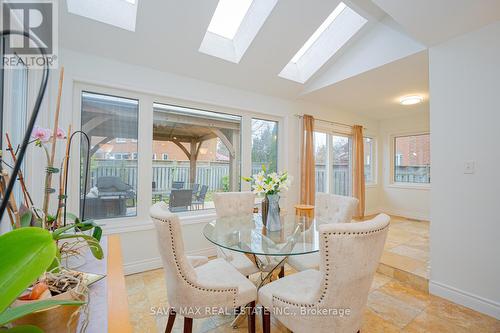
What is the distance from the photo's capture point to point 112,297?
923 mm

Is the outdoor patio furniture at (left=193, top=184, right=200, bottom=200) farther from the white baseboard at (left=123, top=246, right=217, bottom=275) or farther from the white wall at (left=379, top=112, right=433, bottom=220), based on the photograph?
the white wall at (left=379, top=112, right=433, bottom=220)

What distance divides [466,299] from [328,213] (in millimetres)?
1364

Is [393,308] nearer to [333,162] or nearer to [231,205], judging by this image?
[231,205]

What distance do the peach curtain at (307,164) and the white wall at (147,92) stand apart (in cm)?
24

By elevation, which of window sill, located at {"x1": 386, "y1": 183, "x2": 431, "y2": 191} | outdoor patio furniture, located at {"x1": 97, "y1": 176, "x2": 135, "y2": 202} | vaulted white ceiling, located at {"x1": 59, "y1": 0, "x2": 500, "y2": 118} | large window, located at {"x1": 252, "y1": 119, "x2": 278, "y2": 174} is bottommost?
window sill, located at {"x1": 386, "y1": 183, "x2": 431, "y2": 191}

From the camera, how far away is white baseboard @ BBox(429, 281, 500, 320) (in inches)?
75.6

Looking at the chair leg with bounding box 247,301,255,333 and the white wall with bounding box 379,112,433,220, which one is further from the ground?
the white wall with bounding box 379,112,433,220

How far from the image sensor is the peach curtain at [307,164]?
3.87 meters

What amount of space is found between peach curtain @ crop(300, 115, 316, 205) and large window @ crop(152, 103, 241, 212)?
1138mm

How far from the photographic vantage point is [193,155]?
3.18 metres

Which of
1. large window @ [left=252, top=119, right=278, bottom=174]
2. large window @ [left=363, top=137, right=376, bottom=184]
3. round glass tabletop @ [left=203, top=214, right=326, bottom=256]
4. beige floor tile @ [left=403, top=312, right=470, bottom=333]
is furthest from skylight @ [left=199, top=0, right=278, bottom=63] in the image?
large window @ [left=363, top=137, right=376, bottom=184]

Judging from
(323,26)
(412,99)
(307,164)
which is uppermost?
(323,26)

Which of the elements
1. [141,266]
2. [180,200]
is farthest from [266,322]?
[180,200]

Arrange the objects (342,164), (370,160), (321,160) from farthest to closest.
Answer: (370,160) → (342,164) → (321,160)
